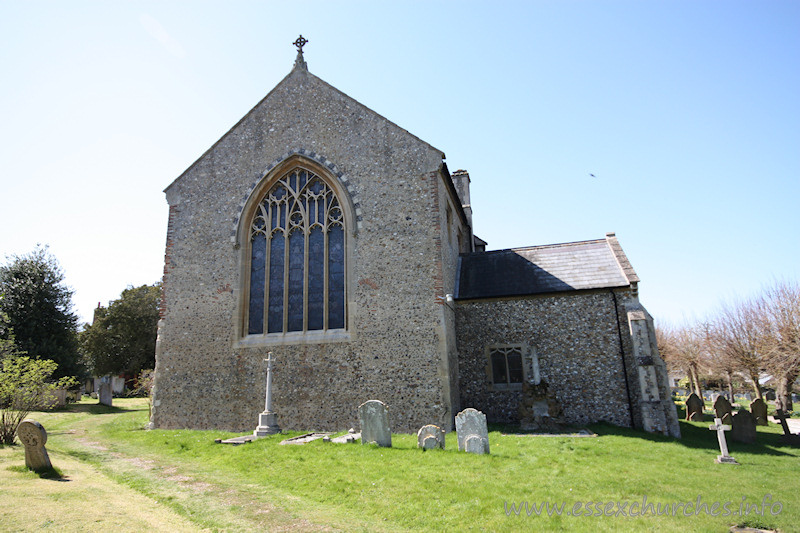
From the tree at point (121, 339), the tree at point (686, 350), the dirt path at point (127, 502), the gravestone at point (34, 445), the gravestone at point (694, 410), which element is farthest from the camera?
the tree at point (121, 339)

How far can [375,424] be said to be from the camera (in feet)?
34.1

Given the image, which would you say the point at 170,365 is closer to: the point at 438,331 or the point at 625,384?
the point at 438,331

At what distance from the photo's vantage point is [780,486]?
759 cm

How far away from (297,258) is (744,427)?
14.2 meters

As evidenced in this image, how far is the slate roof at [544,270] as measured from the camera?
14.9m

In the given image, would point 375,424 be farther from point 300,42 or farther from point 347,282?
point 300,42

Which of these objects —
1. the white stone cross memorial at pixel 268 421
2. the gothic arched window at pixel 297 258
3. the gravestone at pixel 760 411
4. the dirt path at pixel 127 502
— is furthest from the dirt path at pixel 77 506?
the gravestone at pixel 760 411

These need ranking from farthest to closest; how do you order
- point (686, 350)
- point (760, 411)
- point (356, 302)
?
point (686, 350)
point (760, 411)
point (356, 302)

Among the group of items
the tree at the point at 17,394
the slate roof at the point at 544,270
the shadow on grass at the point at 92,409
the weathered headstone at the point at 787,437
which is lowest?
the weathered headstone at the point at 787,437

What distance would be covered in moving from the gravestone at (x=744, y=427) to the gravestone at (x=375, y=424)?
1004 centimetres

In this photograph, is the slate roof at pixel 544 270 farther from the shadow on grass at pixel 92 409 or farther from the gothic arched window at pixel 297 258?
the shadow on grass at pixel 92 409

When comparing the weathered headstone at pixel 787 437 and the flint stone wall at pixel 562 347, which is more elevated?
the flint stone wall at pixel 562 347

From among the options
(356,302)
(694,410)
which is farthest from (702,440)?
(356,302)

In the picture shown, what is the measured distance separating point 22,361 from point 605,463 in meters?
13.9
